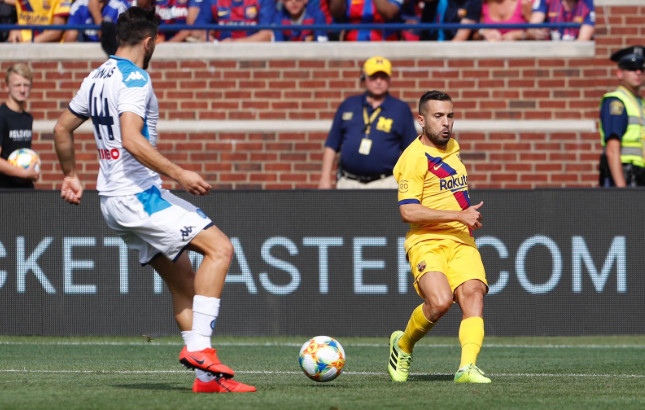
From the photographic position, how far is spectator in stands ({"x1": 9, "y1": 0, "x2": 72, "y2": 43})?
54.3 ft

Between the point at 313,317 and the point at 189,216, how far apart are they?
539 cm

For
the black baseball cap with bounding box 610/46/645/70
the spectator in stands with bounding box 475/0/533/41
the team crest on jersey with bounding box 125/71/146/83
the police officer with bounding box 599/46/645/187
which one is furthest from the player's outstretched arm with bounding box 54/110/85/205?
the spectator in stands with bounding box 475/0/533/41

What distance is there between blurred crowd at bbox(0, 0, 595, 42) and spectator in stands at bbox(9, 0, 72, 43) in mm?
80

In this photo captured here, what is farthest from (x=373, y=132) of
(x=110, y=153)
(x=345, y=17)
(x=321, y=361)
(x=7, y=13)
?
(x=7, y=13)

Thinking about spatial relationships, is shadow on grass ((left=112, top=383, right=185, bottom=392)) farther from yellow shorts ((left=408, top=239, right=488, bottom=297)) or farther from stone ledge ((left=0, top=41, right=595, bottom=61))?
stone ledge ((left=0, top=41, right=595, bottom=61))

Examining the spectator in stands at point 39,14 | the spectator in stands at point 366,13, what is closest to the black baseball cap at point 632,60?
the spectator in stands at point 366,13

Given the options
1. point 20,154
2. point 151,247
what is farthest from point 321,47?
point 151,247

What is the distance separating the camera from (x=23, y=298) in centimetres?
1212

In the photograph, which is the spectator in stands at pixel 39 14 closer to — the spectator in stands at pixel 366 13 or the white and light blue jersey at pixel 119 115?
the spectator in stands at pixel 366 13

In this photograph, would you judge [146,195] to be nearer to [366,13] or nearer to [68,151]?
[68,151]

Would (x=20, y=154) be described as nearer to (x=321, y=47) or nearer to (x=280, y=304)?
(x=280, y=304)

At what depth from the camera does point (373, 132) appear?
1241cm

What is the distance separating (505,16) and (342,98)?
2.38 meters

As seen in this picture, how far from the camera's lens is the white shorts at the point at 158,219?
689cm
